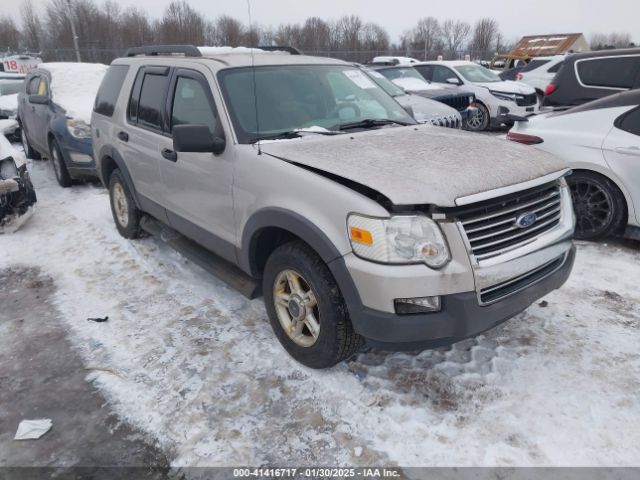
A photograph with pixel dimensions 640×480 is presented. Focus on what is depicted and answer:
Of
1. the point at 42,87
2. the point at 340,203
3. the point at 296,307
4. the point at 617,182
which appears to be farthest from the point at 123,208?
the point at 617,182

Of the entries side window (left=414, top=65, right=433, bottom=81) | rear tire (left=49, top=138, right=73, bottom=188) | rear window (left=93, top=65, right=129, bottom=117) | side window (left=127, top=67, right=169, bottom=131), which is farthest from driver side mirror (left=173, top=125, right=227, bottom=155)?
side window (left=414, top=65, right=433, bottom=81)

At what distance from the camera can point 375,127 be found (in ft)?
12.6

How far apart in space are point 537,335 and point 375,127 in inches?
77.5

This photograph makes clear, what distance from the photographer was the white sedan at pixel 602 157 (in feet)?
15.3

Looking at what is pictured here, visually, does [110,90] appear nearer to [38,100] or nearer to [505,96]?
[38,100]

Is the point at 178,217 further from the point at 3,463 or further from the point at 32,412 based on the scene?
the point at 3,463

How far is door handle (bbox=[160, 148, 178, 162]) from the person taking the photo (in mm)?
3989

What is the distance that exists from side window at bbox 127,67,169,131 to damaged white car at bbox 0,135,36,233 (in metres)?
2.09

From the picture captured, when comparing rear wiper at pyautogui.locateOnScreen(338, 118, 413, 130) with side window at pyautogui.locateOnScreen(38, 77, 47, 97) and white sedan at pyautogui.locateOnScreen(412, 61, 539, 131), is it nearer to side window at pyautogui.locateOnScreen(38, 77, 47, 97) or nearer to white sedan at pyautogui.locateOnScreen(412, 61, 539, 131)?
side window at pyautogui.locateOnScreen(38, 77, 47, 97)

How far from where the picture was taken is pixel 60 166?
7703 mm

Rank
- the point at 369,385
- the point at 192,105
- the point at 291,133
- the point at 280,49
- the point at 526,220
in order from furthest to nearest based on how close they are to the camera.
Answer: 1. the point at 280,49
2. the point at 192,105
3. the point at 291,133
4. the point at 369,385
5. the point at 526,220

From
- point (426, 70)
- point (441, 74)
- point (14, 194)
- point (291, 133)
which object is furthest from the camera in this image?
point (426, 70)

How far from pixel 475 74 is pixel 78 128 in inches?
397

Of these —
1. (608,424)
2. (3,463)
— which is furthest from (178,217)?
(608,424)
